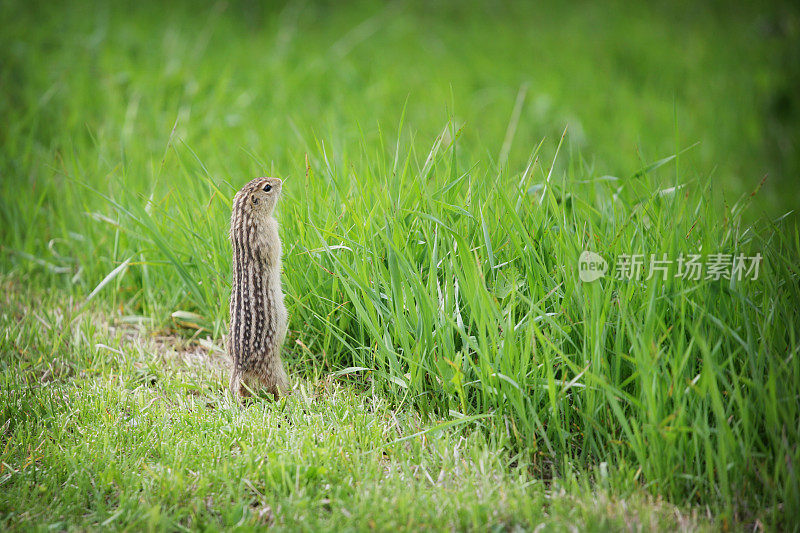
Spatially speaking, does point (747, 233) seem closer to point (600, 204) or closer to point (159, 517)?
point (600, 204)

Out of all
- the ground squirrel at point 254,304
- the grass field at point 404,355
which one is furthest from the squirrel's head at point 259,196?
the grass field at point 404,355

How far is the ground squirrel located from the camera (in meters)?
3.10

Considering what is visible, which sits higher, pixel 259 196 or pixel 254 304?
pixel 259 196

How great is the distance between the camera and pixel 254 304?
3.09 metres

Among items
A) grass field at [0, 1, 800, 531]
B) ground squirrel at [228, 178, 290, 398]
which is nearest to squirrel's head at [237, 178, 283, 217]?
ground squirrel at [228, 178, 290, 398]

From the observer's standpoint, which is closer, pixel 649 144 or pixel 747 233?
pixel 747 233

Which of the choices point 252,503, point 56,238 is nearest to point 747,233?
point 252,503

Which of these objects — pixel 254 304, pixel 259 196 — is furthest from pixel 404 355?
pixel 259 196

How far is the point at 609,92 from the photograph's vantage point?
27.5ft

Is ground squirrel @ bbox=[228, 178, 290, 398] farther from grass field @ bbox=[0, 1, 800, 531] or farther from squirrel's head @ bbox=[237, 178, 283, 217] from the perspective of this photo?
grass field @ bbox=[0, 1, 800, 531]

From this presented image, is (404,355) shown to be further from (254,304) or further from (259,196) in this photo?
(259,196)

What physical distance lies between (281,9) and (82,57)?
12.0 ft

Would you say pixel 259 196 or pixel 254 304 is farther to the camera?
pixel 259 196

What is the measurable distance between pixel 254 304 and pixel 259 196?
0.54m
